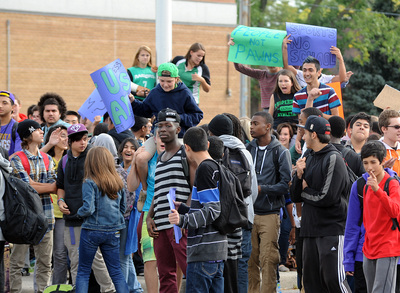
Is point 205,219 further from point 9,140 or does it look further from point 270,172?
point 9,140

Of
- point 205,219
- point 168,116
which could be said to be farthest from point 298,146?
point 205,219

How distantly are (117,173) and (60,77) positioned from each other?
21.1m

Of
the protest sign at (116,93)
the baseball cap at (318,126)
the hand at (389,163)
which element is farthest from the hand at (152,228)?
the hand at (389,163)

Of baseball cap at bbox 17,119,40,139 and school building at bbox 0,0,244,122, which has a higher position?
school building at bbox 0,0,244,122

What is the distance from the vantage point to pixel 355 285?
762 centimetres

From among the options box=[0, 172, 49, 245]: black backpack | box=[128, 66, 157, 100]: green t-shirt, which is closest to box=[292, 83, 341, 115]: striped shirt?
box=[128, 66, 157, 100]: green t-shirt

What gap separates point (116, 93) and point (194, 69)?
1.95m

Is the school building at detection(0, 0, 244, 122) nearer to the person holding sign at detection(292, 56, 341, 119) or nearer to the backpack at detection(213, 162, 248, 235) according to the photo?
the person holding sign at detection(292, 56, 341, 119)

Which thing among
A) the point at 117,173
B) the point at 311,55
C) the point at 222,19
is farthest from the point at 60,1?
the point at 117,173

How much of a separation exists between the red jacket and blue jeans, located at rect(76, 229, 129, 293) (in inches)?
111

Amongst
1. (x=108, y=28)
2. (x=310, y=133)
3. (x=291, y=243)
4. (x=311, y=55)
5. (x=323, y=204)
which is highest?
(x=108, y=28)

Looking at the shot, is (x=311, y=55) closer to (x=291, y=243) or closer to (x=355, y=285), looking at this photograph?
(x=291, y=243)

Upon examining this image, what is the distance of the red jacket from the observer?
680 centimetres

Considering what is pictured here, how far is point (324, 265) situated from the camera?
24.1 feet
